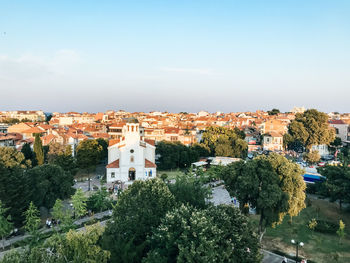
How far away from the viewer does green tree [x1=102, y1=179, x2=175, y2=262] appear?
1296 centimetres

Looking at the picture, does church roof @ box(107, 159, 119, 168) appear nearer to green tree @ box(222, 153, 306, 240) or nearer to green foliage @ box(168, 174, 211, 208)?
green foliage @ box(168, 174, 211, 208)

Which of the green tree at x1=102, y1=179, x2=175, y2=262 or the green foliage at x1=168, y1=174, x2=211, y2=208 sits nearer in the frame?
the green tree at x1=102, y1=179, x2=175, y2=262

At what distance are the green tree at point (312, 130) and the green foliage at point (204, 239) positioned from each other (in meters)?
46.9

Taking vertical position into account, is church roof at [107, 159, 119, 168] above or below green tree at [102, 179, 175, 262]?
below

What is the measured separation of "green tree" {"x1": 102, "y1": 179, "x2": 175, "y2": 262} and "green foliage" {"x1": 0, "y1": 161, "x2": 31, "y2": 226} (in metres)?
11.2

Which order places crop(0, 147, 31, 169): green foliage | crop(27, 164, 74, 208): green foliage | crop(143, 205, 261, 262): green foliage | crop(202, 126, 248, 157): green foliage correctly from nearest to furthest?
crop(143, 205, 261, 262): green foliage
crop(27, 164, 74, 208): green foliage
crop(0, 147, 31, 169): green foliage
crop(202, 126, 248, 157): green foliage

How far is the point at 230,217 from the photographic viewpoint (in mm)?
12945

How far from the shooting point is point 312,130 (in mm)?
54562

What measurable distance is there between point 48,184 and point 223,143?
31.2m

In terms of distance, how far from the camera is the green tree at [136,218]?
42.5ft

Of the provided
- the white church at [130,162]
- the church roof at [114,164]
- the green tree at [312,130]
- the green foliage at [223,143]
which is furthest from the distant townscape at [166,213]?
Result: the green tree at [312,130]

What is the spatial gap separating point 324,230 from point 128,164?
25.0 m

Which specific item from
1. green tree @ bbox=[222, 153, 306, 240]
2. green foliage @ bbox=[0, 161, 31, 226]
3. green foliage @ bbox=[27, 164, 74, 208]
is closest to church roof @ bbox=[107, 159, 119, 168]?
green foliage @ bbox=[27, 164, 74, 208]

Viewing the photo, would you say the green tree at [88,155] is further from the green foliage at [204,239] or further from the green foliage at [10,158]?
the green foliage at [204,239]
